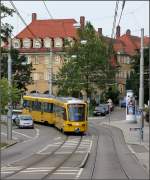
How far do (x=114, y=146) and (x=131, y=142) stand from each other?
3.65 m

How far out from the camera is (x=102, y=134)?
62094 millimetres

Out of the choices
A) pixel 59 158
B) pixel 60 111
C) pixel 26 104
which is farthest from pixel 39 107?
pixel 59 158

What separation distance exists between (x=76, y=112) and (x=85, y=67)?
39330 mm

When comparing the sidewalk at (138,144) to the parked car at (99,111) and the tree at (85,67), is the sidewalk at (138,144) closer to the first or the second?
the parked car at (99,111)

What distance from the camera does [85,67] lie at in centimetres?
9575

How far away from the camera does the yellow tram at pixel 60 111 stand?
56.5 meters

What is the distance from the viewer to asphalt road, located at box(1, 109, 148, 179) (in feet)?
91.5

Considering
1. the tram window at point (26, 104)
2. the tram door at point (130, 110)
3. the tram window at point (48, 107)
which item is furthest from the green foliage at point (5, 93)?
the tram door at point (130, 110)

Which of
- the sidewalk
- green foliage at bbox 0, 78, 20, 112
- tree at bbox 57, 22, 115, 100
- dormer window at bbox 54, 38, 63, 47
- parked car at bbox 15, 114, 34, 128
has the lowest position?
the sidewalk

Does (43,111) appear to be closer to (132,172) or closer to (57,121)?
(57,121)

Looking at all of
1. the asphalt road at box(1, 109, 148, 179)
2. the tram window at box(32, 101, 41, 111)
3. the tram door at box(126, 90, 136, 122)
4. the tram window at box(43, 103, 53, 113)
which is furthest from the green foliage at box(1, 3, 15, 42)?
the tram door at box(126, 90, 136, 122)

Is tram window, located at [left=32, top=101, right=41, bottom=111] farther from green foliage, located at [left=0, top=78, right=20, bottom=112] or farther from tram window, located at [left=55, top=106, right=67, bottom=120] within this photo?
green foliage, located at [left=0, top=78, right=20, bottom=112]

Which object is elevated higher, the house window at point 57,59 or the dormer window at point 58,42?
the dormer window at point 58,42

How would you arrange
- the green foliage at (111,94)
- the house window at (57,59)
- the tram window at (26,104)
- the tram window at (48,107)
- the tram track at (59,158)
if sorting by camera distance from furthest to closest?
the house window at (57,59) < the green foliage at (111,94) < the tram window at (26,104) < the tram window at (48,107) < the tram track at (59,158)
